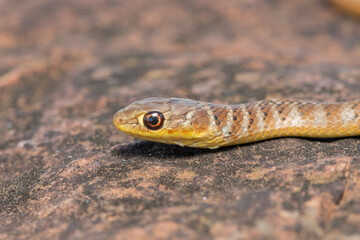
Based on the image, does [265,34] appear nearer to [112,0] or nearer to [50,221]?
[112,0]

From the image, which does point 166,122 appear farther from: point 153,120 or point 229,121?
point 229,121

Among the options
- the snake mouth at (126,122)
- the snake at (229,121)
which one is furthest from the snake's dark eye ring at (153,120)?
the snake mouth at (126,122)

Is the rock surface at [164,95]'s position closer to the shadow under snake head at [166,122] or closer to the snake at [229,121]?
the snake at [229,121]

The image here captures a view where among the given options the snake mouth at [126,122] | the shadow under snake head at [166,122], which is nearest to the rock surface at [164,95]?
the shadow under snake head at [166,122]

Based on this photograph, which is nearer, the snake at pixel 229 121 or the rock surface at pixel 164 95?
the rock surface at pixel 164 95

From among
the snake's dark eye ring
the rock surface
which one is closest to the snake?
the snake's dark eye ring

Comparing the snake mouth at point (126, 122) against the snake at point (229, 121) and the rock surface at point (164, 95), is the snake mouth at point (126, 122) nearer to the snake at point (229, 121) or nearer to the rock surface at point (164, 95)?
the snake at point (229, 121)

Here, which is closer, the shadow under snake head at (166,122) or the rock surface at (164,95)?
the rock surface at (164,95)

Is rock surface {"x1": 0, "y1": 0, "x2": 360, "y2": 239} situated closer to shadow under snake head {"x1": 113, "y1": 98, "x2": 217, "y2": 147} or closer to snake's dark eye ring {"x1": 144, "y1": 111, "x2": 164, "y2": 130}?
shadow under snake head {"x1": 113, "y1": 98, "x2": 217, "y2": 147}
